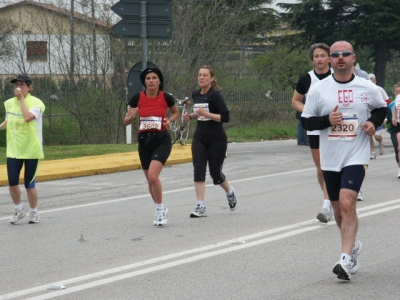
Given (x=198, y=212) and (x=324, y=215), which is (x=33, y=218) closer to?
(x=198, y=212)

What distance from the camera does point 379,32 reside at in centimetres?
4906

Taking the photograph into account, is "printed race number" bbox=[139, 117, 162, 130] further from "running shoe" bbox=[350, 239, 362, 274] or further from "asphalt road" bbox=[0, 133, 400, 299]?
"running shoe" bbox=[350, 239, 362, 274]

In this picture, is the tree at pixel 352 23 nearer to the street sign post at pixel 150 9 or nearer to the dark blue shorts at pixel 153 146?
the street sign post at pixel 150 9

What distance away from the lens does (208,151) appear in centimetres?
1184

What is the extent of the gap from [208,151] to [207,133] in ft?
0.82

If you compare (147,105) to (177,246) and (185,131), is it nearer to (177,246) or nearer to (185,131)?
(177,246)

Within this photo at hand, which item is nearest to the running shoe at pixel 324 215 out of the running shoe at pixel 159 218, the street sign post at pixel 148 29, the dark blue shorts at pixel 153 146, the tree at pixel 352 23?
the running shoe at pixel 159 218

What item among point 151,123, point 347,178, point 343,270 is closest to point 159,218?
point 151,123

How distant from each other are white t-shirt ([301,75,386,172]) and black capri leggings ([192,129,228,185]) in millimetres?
4006

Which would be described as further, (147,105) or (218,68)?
(218,68)

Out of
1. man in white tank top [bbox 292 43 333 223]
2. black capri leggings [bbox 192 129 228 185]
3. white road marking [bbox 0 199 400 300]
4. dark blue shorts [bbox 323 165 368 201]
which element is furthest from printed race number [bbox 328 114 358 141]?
black capri leggings [bbox 192 129 228 185]

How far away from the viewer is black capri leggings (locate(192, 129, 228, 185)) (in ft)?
38.5

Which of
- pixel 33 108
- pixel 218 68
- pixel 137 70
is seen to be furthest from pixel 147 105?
pixel 218 68

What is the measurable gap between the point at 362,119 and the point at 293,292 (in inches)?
62.5
